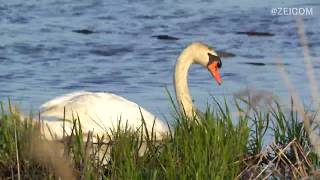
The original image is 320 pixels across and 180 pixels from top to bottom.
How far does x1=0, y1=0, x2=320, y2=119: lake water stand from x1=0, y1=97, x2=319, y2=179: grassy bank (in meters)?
2.51

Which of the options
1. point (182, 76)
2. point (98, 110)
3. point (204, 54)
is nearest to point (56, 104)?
point (98, 110)

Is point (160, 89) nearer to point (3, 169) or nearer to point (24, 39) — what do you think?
point (24, 39)

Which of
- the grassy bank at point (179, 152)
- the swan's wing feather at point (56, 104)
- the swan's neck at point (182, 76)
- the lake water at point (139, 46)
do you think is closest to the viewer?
the grassy bank at point (179, 152)

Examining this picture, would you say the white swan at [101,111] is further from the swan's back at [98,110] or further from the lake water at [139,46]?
the lake water at [139,46]

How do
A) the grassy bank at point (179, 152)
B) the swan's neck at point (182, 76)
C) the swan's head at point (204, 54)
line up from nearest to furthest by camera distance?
the grassy bank at point (179, 152), the swan's neck at point (182, 76), the swan's head at point (204, 54)

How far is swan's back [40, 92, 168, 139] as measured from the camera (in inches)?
309

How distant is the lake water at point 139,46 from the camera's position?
10.8 meters

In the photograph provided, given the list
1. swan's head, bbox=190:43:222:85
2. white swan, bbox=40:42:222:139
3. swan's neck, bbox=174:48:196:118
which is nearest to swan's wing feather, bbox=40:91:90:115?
white swan, bbox=40:42:222:139

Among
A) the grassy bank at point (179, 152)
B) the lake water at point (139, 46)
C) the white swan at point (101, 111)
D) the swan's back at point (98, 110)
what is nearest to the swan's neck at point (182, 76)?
the white swan at point (101, 111)

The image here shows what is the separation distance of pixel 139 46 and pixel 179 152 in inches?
286

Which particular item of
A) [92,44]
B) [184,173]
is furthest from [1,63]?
[184,173]

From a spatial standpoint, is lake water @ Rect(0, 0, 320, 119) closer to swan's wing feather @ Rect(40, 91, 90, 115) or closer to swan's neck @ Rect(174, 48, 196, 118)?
swan's neck @ Rect(174, 48, 196, 118)

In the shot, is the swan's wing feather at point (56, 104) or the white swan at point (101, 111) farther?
the swan's wing feather at point (56, 104)

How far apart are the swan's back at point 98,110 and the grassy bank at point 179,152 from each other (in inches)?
34.7
